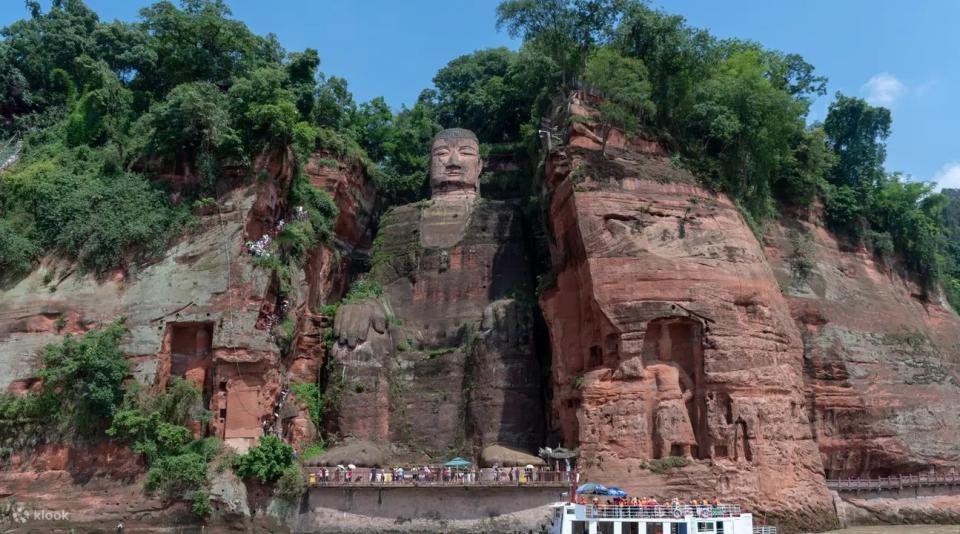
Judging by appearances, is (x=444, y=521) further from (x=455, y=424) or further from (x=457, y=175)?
(x=457, y=175)

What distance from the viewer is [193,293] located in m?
30.4

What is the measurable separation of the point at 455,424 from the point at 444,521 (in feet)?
20.2

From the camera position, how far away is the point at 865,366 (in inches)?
1385

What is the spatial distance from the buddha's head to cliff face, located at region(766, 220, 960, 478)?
48.5ft

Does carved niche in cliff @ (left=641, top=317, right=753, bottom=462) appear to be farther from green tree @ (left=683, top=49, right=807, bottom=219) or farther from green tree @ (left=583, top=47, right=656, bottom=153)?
green tree @ (left=683, top=49, right=807, bottom=219)

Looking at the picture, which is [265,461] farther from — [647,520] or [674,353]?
[674,353]

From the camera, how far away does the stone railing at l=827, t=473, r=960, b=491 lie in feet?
108

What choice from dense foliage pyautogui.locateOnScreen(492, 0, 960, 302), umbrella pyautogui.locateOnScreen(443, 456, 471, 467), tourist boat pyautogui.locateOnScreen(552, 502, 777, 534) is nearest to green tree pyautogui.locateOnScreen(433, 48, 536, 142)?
dense foliage pyautogui.locateOnScreen(492, 0, 960, 302)

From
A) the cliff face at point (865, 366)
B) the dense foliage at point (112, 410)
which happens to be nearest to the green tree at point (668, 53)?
the cliff face at point (865, 366)

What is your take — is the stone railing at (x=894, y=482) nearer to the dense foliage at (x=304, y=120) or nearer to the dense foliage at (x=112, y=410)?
the dense foliage at (x=304, y=120)

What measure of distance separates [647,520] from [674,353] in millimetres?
8136

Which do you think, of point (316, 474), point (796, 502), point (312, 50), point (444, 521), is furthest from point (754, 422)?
point (312, 50)

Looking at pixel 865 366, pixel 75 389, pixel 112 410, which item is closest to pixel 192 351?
pixel 112 410

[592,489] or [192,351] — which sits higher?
[192,351]
